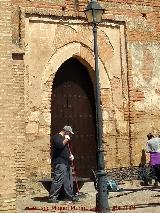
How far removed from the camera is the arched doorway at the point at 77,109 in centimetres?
1320

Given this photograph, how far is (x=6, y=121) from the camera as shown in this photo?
790 centimetres

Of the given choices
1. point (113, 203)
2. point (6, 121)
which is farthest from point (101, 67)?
point (6, 121)

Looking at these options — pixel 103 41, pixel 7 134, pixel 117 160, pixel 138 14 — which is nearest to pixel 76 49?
pixel 103 41

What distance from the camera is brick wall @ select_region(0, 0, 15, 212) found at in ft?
25.5

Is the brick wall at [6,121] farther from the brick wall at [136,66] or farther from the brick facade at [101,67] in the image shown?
the brick wall at [136,66]

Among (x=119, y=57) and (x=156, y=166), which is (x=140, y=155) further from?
(x=119, y=57)

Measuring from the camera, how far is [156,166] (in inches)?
481

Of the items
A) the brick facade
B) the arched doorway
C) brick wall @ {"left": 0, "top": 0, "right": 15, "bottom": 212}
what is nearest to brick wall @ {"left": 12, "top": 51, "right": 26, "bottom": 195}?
the brick facade

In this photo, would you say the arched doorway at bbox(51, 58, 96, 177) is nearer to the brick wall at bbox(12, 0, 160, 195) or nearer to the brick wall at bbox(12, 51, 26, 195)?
the brick wall at bbox(12, 0, 160, 195)

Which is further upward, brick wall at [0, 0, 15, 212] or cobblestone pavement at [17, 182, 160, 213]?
brick wall at [0, 0, 15, 212]

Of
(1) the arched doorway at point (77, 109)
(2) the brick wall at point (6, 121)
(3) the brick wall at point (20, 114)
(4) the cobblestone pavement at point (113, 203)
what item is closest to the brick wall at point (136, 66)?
(1) the arched doorway at point (77, 109)

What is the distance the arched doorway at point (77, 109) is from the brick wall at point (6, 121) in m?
5.08

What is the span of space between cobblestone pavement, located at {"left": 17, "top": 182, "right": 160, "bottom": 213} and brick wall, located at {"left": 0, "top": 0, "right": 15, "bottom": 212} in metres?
1.24

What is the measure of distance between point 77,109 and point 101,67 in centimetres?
131
